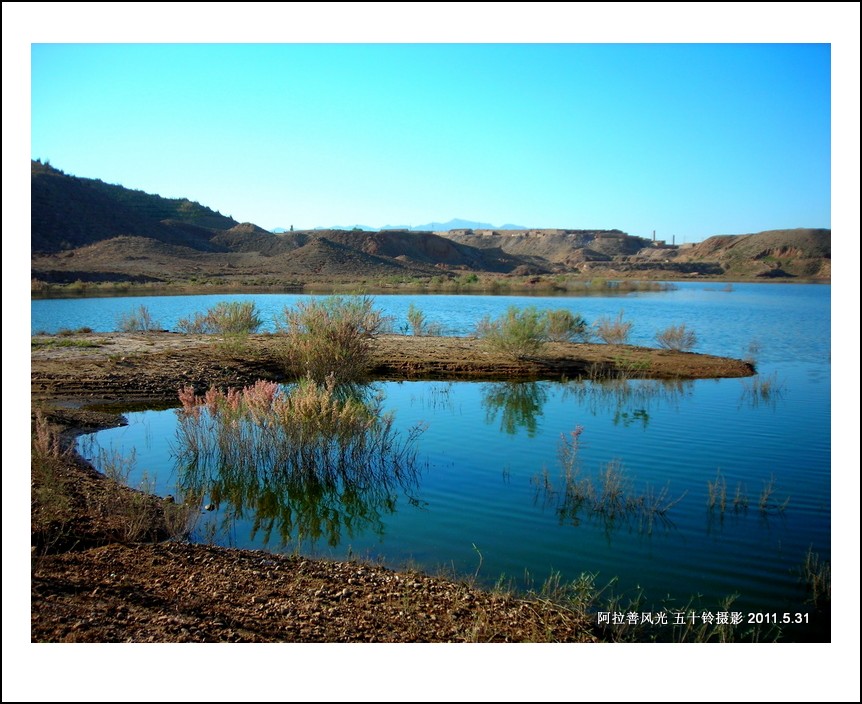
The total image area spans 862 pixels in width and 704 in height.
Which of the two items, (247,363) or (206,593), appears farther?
(247,363)

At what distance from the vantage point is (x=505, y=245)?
10900 cm

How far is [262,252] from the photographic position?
219 feet

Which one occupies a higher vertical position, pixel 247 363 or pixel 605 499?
pixel 247 363

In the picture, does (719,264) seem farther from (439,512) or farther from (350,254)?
(439,512)

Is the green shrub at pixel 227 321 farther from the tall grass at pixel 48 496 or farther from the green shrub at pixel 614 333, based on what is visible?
the tall grass at pixel 48 496

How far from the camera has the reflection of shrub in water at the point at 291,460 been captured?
7.44 metres

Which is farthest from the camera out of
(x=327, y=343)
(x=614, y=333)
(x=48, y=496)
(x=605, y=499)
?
(x=614, y=333)

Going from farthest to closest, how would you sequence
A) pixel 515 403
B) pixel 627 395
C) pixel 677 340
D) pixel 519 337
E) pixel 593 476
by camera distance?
pixel 677 340 → pixel 519 337 → pixel 627 395 → pixel 515 403 → pixel 593 476

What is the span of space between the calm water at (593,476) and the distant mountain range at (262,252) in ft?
116

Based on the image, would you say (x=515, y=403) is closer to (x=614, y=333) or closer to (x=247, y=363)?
(x=247, y=363)

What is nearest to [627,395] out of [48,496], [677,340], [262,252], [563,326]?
[563,326]

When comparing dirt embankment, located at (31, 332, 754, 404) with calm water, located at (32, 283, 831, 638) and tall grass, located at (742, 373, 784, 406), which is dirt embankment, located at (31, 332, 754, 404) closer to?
calm water, located at (32, 283, 831, 638)

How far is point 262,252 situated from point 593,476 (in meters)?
62.2

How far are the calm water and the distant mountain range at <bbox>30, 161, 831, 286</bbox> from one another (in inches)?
1388
